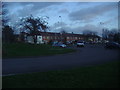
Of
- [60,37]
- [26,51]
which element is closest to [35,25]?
[26,51]

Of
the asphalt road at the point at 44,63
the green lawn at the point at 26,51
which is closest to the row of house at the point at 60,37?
the green lawn at the point at 26,51

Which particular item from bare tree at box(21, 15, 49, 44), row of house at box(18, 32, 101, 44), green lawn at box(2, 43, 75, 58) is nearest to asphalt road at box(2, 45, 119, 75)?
Answer: green lawn at box(2, 43, 75, 58)

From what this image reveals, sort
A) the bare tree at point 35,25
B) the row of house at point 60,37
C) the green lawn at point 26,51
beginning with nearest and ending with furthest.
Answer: the green lawn at point 26,51
the bare tree at point 35,25
the row of house at point 60,37

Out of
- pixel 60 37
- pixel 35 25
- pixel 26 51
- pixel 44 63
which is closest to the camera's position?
pixel 44 63

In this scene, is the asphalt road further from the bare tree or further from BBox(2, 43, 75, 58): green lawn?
Answer: the bare tree

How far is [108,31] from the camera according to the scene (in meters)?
100

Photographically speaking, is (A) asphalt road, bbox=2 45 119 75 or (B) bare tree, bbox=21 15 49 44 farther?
(B) bare tree, bbox=21 15 49 44

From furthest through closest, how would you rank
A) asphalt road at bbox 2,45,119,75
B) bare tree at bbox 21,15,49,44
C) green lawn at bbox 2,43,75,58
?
1. bare tree at bbox 21,15,49,44
2. green lawn at bbox 2,43,75,58
3. asphalt road at bbox 2,45,119,75

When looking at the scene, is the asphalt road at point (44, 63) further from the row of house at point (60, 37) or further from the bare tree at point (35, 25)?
the row of house at point (60, 37)

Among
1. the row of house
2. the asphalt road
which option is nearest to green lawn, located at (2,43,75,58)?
the asphalt road

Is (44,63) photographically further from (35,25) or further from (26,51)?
(35,25)

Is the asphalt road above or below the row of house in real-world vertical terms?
below

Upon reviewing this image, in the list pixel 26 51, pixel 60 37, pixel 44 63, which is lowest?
pixel 44 63

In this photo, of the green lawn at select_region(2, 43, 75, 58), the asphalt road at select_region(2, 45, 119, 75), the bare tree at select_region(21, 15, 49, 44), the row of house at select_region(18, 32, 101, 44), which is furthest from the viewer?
the row of house at select_region(18, 32, 101, 44)
